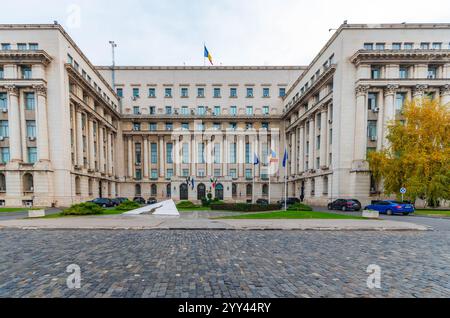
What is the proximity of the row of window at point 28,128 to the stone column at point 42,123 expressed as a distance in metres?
1.40

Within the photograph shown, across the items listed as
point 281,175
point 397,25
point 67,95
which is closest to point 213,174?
point 281,175

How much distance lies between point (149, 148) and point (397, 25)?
49.1 m

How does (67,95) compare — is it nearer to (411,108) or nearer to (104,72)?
(104,72)

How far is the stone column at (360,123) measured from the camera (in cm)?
2734

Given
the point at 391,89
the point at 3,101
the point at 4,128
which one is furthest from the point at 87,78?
the point at 391,89

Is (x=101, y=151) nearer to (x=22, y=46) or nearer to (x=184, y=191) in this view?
(x=184, y=191)

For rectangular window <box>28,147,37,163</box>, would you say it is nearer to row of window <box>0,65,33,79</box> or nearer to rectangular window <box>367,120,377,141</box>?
row of window <box>0,65,33,79</box>

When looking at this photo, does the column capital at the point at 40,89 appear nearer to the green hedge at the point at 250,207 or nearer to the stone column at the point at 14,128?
the stone column at the point at 14,128

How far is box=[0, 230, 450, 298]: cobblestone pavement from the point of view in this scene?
13.2 ft

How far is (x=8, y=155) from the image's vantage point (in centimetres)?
2861
